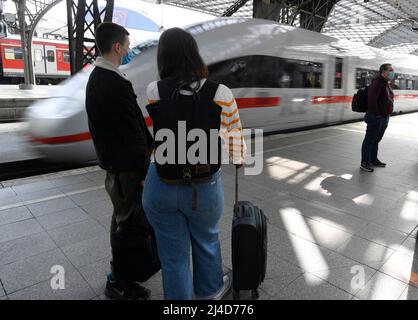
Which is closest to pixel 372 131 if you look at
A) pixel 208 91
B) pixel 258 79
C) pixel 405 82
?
pixel 258 79

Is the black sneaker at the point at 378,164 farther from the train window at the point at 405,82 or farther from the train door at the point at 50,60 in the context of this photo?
the train door at the point at 50,60

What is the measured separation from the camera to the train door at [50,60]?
20.7 metres

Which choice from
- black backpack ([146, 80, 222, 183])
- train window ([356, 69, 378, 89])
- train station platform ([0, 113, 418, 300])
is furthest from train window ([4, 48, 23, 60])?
black backpack ([146, 80, 222, 183])

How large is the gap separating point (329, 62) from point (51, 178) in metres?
7.72

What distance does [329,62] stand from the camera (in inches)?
358

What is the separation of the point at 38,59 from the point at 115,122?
72.2 feet

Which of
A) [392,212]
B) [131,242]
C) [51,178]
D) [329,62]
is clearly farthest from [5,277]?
[329,62]

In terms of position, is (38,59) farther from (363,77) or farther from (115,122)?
(115,122)

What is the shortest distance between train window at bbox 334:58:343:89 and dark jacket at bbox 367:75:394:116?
4763 mm

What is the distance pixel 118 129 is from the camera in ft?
6.10

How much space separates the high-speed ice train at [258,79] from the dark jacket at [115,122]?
2.98 m

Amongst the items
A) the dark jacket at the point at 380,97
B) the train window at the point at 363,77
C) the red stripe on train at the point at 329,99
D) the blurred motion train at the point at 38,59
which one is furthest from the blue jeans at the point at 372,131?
the blurred motion train at the point at 38,59

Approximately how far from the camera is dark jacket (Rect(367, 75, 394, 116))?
4.89 meters
